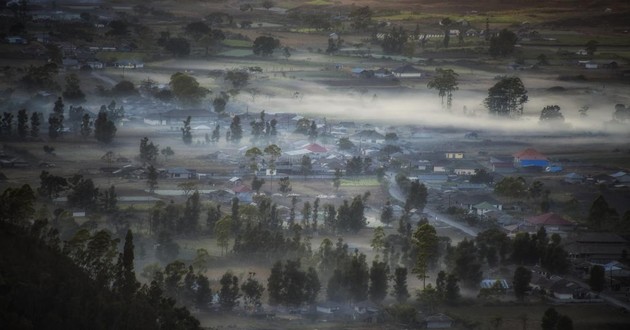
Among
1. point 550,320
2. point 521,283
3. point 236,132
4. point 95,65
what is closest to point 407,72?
point 95,65

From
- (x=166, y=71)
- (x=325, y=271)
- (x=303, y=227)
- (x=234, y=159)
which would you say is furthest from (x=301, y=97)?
(x=325, y=271)

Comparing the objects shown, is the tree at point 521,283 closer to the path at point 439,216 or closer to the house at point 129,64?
the path at point 439,216

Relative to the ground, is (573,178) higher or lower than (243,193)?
higher

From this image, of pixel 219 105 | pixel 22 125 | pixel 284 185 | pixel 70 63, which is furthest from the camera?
pixel 70 63

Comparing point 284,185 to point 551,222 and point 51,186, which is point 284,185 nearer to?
point 51,186

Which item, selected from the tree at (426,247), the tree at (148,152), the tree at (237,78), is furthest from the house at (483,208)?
the tree at (237,78)

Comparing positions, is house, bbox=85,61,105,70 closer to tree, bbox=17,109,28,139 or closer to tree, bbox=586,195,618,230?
tree, bbox=17,109,28,139

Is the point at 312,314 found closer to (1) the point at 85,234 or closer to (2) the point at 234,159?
(1) the point at 85,234
